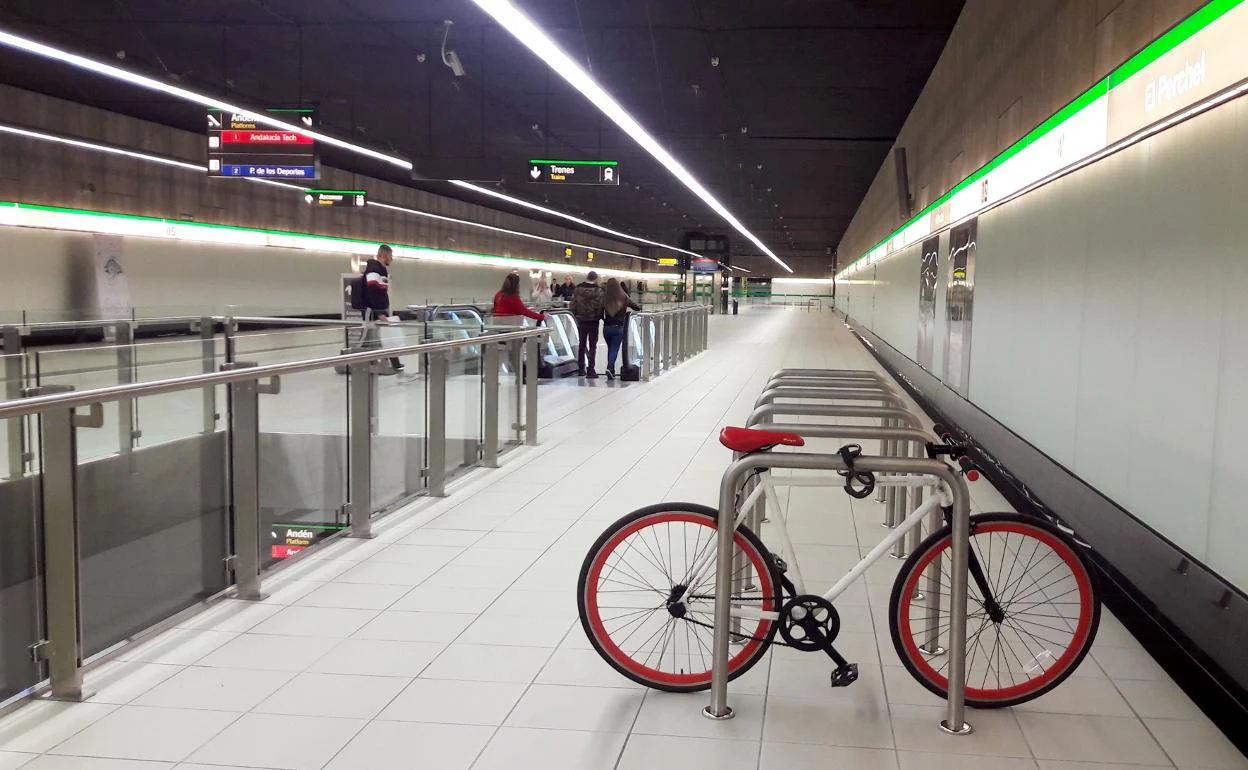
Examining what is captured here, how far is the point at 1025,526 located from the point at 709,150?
1666cm

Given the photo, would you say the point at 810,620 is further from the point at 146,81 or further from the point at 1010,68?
the point at 146,81

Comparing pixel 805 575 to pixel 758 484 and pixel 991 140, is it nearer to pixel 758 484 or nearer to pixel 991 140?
pixel 758 484

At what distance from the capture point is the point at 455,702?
2889 millimetres

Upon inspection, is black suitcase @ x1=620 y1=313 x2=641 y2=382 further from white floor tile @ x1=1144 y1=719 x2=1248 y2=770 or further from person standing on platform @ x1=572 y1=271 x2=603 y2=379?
white floor tile @ x1=1144 y1=719 x2=1248 y2=770

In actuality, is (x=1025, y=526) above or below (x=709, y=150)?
below

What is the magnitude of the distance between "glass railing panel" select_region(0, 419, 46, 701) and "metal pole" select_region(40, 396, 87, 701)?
38 mm

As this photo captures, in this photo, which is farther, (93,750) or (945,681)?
(945,681)

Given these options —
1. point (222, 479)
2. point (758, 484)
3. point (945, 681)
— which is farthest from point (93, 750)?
point (945, 681)

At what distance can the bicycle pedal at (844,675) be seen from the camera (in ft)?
9.59

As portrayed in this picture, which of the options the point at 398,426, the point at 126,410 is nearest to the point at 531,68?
the point at 398,426

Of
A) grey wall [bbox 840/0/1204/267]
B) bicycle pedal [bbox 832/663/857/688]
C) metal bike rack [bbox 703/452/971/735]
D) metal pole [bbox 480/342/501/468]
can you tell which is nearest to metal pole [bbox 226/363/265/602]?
metal bike rack [bbox 703/452/971/735]

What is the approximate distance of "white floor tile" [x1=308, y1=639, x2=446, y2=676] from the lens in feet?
10.2

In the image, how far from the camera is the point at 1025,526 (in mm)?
2883

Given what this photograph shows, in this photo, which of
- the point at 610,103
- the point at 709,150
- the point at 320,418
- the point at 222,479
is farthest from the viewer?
the point at 709,150
